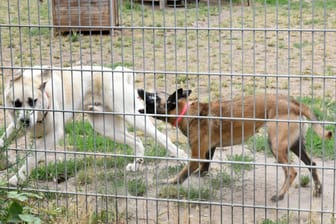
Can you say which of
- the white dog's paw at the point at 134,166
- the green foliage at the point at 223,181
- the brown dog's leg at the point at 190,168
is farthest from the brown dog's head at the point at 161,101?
the green foliage at the point at 223,181

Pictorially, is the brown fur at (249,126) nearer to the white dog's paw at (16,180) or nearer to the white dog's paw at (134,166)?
the white dog's paw at (134,166)

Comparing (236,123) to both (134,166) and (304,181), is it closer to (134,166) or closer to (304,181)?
(304,181)

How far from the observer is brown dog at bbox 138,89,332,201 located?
5.35 m

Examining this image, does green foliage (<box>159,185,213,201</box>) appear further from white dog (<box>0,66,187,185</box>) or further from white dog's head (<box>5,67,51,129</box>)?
white dog's head (<box>5,67,51,129</box>)

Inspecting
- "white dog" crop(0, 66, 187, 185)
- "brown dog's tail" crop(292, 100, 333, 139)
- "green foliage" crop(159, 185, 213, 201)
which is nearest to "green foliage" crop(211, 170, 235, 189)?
"green foliage" crop(159, 185, 213, 201)

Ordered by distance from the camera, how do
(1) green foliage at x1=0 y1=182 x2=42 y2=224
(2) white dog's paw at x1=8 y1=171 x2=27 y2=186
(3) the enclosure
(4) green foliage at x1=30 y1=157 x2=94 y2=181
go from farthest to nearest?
(4) green foliage at x1=30 y1=157 x2=94 y2=181 < (2) white dog's paw at x1=8 y1=171 x2=27 y2=186 < (3) the enclosure < (1) green foliage at x1=0 y1=182 x2=42 y2=224

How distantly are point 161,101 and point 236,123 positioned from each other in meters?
0.60

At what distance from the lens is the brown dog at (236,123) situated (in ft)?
17.5

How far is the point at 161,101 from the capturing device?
5.69m

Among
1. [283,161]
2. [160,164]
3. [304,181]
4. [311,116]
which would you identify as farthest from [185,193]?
[311,116]

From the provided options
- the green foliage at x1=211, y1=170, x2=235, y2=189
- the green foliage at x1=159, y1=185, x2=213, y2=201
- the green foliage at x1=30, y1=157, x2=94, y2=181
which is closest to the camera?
the green foliage at x1=159, y1=185, x2=213, y2=201

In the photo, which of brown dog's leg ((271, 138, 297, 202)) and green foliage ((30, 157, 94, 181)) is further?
green foliage ((30, 157, 94, 181))

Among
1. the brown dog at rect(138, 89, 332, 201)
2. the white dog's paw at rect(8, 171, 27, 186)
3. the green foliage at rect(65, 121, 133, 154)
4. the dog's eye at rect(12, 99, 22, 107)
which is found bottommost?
the green foliage at rect(65, 121, 133, 154)

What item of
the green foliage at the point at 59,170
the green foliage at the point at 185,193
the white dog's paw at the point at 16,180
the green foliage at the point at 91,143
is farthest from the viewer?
the green foliage at the point at 91,143
